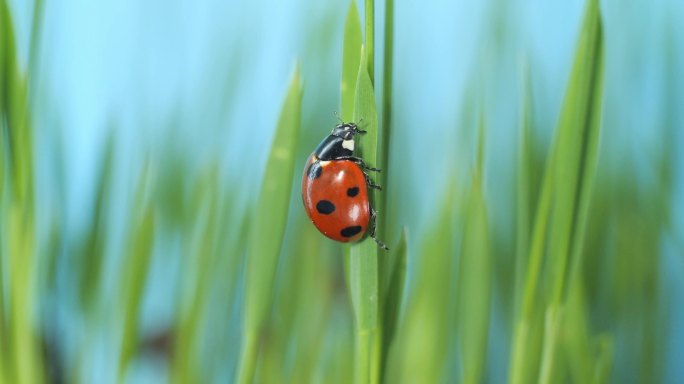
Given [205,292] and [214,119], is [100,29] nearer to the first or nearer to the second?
[214,119]

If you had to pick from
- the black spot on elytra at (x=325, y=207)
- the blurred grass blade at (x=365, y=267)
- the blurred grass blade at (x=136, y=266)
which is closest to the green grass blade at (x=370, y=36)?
the blurred grass blade at (x=365, y=267)

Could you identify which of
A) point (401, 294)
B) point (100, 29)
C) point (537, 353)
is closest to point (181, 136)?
point (100, 29)

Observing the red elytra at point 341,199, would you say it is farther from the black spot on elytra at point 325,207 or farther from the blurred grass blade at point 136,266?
the blurred grass blade at point 136,266

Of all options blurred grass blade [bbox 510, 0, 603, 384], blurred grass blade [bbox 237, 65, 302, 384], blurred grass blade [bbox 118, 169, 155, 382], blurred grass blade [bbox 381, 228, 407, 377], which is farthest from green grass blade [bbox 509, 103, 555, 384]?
blurred grass blade [bbox 118, 169, 155, 382]

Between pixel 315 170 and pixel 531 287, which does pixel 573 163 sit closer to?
pixel 531 287

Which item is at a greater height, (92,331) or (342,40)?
(342,40)

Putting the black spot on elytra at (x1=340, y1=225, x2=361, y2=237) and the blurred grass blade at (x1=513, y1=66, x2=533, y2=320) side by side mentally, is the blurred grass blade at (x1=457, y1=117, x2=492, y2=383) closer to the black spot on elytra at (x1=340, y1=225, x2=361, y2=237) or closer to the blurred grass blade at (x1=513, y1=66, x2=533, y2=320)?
the blurred grass blade at (x1=513, y1=66, x2=533, y2=320)
